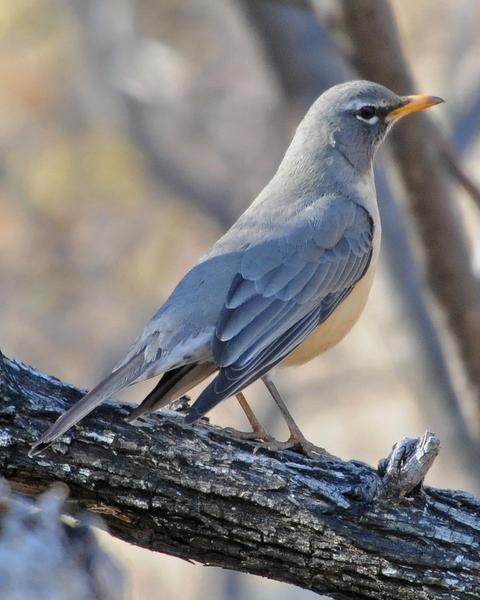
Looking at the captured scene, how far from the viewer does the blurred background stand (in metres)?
11.6

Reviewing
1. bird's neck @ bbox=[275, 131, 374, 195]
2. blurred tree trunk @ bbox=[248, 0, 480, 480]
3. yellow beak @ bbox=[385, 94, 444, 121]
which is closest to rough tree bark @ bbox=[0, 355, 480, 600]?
bird's neck @ bbox=[275, 131, 374, 195]

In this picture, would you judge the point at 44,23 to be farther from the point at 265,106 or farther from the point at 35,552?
the point at 35,552

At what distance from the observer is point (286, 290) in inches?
218

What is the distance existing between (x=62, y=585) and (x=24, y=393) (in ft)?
5.71

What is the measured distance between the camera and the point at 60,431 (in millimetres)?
4066

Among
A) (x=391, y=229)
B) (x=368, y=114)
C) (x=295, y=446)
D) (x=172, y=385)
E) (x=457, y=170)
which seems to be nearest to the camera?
(x=172, y=385)

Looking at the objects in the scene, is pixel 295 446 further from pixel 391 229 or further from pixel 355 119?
pixel 391 229

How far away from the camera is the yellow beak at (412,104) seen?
239 inches

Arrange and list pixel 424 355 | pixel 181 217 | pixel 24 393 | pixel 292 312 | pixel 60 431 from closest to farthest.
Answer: pixel 60 431, pixel 24 393, pixel 292 312, pixel 424 355, pixel 181 217

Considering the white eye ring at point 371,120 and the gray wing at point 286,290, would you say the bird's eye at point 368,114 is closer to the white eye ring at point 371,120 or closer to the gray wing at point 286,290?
the white eye ring at point 371,120

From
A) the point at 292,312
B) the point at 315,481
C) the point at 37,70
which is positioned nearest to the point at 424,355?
the point at 292,312

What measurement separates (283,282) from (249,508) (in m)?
1.54

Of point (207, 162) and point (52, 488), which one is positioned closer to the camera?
point (52, 488)

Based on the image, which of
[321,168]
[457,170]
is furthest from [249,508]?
[457,170]
